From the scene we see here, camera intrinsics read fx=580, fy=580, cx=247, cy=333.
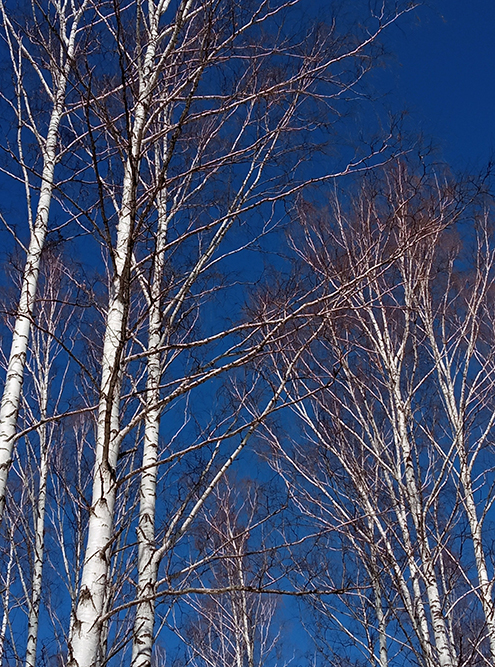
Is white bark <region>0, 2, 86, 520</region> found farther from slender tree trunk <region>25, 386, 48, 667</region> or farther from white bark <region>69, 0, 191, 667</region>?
slender tree trunk <region>25, 386, 48, 667</region>

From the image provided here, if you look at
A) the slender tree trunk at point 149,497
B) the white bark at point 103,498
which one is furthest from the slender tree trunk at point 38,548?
the white bark at point 103,498

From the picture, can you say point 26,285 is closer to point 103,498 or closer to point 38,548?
point 103,498

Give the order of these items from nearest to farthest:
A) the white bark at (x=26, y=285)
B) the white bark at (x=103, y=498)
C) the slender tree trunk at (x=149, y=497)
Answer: the white bark at (x=103, y=498) → the slender tree trunk at (x=149, y=497) → the white bark at (x=26, y=285)

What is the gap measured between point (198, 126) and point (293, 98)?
47.0 inches

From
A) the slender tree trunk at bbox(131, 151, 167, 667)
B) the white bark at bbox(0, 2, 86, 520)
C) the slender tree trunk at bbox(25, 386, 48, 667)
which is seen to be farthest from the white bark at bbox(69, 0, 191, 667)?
the slender tree trunk at bbox(25, 386, 48, 667)

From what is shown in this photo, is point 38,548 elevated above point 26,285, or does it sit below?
below

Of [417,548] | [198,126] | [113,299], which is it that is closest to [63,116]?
[198,126]

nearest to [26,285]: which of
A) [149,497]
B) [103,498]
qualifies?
[149,497]

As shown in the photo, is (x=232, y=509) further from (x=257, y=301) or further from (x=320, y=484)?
(x=257, y=301)

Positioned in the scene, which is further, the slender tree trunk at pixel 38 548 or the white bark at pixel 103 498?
the slender tree trunk at pixel 38 548

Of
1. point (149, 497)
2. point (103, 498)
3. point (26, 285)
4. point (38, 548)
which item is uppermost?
point (26, 285)

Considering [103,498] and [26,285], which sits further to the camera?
[26,285]

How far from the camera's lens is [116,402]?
84.3 inches

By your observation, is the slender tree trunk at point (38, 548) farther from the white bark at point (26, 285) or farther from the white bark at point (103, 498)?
the white bark at point (103, 498)
